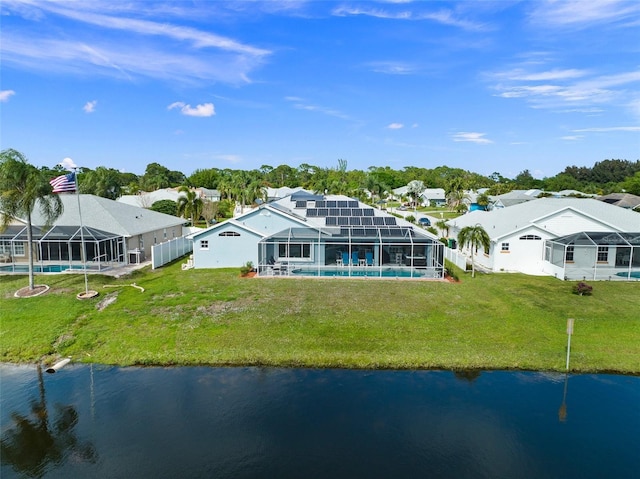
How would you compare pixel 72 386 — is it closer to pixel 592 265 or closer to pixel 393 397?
pixel 393 397

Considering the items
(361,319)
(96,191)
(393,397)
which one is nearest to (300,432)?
(393,397)

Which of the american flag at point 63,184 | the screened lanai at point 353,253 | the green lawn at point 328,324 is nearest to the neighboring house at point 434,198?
the screened lanai at point 353,253

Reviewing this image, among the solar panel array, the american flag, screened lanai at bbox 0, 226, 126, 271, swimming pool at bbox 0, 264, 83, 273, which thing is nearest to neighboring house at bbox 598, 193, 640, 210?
the solar panel array

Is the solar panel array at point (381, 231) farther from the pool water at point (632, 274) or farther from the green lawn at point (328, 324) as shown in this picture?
the pool water at point (632, 274)

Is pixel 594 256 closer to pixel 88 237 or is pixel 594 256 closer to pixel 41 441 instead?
pixel 41 441

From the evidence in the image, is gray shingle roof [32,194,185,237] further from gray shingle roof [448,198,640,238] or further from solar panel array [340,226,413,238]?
gray shingle roof [448,198,640,238]

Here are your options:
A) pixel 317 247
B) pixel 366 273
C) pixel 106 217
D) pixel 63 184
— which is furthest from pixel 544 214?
pixel 106 217
